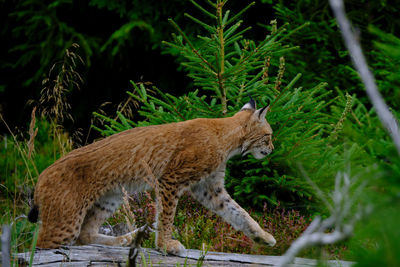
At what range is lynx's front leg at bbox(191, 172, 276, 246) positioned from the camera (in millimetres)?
3992

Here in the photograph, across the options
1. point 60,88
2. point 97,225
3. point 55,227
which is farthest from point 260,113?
point 60,88

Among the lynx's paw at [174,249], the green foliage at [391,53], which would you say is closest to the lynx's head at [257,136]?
the lynx's paw at [174,249]

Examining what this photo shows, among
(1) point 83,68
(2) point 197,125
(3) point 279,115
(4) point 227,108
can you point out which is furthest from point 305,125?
(1) point 83,68

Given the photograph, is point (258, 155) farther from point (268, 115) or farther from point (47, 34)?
point (47, 34)

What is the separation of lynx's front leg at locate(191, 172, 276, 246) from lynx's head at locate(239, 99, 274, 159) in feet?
1.33

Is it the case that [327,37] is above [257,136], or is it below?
above

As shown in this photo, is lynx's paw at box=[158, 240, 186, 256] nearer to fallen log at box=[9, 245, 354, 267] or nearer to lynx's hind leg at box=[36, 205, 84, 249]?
fallen log at box=[9, 245, 354, 267]

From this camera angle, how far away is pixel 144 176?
3924 millimetres

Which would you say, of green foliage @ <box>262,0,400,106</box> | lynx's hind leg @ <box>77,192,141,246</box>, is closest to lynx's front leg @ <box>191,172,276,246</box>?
lynx's hind leg @ <box>77,192,141,246</box>

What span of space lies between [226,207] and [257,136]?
71 cm

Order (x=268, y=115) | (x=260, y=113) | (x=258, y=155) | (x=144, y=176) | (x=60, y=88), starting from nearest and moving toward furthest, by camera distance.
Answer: (x=144, y=176) → (x=260, y=113) → (x=258, y=155) → (x=268, y=115) → (x=60, y=88)

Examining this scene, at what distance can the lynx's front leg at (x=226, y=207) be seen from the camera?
3992 millimetres

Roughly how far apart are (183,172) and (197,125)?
0.47 meters

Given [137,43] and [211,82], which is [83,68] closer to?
[137,43]
